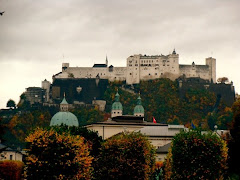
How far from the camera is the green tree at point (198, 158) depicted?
67.5 metres

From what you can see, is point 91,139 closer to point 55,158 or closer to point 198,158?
point 198,158

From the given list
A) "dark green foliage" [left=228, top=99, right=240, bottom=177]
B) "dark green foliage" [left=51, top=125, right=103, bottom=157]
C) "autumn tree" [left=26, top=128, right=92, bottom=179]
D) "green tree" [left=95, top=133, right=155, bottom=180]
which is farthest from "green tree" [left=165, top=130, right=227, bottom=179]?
"dark green foliage" [left=51, top=125, right=103, bottom=157]

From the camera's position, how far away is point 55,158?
62.8m

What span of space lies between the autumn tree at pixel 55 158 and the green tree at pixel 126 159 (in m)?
7.25

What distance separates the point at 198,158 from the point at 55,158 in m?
13.4

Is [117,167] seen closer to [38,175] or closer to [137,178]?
[137,178]

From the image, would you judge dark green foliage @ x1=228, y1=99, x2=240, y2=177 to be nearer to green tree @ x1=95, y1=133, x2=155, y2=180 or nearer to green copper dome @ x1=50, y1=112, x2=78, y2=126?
green tree @ x1=95, y1=133, x2=155, y2=180

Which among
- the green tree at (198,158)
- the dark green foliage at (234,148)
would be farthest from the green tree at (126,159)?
the dark green foliage at (234,148)

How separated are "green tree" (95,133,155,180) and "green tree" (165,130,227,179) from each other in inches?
127

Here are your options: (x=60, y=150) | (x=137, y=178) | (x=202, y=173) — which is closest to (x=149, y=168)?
(x=137, y=178)

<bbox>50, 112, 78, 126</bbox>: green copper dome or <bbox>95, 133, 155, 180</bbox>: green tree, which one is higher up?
<bbox>50, 112, 78, 126</bbox>: green copper dome

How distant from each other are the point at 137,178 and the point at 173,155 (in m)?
4.32

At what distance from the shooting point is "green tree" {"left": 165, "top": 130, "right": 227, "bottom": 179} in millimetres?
67500

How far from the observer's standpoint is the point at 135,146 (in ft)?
240
